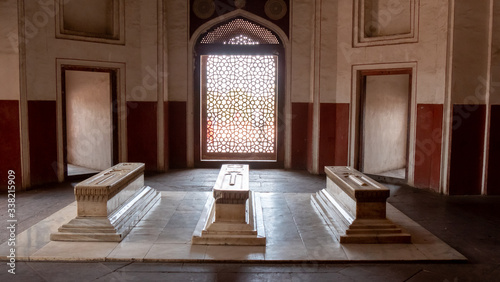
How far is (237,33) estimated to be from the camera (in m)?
8.60

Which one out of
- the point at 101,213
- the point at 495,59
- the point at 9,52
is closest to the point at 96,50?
the point at 9,52

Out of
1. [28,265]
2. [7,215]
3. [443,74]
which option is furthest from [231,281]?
[443,74]

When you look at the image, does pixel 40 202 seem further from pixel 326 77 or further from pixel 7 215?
pixel 326 77

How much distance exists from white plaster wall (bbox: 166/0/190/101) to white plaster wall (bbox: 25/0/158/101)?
41 centimetres

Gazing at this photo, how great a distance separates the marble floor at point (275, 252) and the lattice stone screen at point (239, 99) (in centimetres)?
323

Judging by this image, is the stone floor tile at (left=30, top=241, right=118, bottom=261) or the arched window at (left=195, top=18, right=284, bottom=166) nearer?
the stone floor tile at (left=30, top=241, right=118, bottom=261)

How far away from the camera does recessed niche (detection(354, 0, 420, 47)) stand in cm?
695

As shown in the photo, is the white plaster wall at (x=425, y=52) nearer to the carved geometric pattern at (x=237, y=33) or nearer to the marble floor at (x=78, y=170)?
the carved geometric pattern at (x=237, y=33)

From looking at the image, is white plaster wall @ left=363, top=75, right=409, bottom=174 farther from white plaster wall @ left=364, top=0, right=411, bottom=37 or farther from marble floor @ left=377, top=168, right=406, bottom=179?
white plaster wall @ left=364, top=0, right=411, bottom=37

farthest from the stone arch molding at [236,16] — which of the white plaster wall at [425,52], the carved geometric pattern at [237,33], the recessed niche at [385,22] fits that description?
the recessed niche at [385,22]

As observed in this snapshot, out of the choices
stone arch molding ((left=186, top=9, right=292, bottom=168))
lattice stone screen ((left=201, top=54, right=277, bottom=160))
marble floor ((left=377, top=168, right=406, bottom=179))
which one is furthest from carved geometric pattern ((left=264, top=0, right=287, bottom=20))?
marble floor ((left=377, top=168, right=406, bottom=179))

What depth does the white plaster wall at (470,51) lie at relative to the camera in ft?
20.6

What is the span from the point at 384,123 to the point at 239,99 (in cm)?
274

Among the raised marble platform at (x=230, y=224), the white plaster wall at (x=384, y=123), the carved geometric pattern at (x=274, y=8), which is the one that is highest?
the carved geometric pattern at (x=274, y=8)
